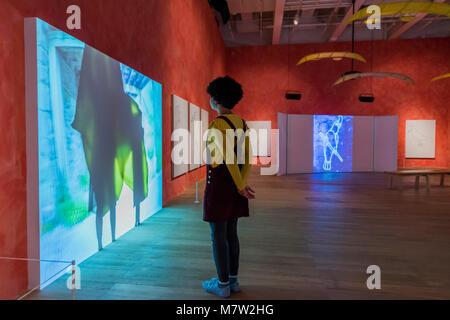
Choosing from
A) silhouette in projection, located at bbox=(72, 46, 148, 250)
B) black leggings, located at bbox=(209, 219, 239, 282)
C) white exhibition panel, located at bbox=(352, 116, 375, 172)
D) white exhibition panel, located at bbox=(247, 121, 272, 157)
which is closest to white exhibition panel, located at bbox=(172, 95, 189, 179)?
silhouette in projection, located at bbox=(72, 46, 148, 250)

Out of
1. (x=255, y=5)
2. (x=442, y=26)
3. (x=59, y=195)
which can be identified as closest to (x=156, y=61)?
(x=59, y=195)

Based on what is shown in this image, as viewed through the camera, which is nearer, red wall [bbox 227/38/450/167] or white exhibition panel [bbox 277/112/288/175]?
white exhibition panel [bbox 277/112/288/175]

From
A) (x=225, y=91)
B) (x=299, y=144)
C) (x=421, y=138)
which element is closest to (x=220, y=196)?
(x=225, y=91)

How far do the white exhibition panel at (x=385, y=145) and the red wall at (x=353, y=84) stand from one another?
4.35 ft

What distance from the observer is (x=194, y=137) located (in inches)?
294

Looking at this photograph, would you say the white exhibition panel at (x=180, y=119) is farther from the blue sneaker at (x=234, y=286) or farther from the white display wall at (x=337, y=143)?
the white display wall at (x=337, y=143)

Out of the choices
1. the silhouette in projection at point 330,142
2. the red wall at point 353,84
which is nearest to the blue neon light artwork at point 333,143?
the silhouette in projection at point 330,142

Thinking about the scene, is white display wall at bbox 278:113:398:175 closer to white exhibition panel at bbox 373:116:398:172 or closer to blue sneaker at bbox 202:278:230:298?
white exhibition panel at bbox 373:116:398:172

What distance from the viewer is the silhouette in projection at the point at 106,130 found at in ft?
9.56

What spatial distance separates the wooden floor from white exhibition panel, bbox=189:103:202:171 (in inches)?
79.8

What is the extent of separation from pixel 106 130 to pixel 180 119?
3150 mm

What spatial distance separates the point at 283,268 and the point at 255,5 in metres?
9.88

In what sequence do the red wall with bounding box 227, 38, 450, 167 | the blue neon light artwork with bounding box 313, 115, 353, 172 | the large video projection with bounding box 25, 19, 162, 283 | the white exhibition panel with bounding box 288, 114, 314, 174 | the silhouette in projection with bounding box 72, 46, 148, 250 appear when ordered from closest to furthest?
the large video projection with bounding box 25, 19, 162, 283 < the silhouette in projection with bounding box 72, 46, 148, 250 < the white exhibition panel with bounding box 288, 114, 314, 174 < the blue neon light artwork with bounding box 313, 115, 353, 172 < the red wall with bounding box 227, 38, 450, 167

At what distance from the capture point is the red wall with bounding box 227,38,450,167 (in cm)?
1233
